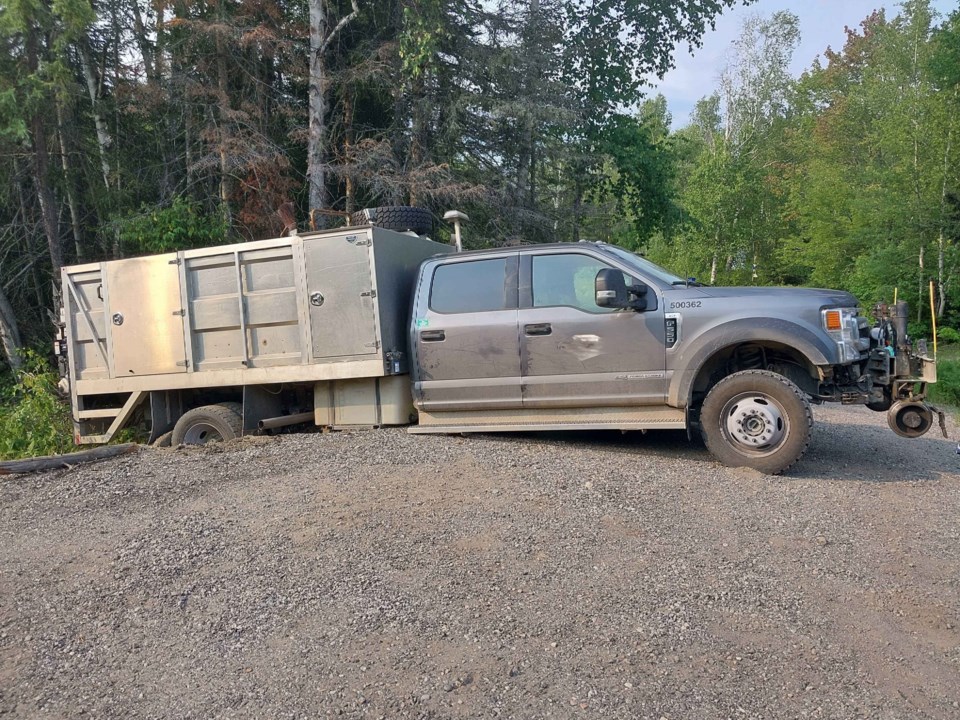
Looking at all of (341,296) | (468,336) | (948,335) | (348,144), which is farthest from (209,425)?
(948,335)

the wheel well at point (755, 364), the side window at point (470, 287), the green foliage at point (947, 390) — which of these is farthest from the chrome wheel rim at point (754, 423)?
the green foliage at point (947, 390)

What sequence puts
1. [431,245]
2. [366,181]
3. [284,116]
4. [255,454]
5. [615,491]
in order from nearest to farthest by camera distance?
1. [615,491]
2. [255,454]
3. [431,245]
4. [366,181]
5. [284,116]

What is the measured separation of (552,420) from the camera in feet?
22.9

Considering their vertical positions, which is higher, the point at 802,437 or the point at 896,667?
the point at 802,437

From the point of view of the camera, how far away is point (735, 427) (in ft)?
20.3

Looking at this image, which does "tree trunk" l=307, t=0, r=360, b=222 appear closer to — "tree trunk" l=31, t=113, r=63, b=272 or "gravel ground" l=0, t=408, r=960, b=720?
"tree trunk" l=31, t=113, r=63, b=272

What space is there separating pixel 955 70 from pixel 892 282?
6.73 metres

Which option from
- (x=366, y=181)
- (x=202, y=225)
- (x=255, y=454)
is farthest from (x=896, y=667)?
(x=202, y=225)

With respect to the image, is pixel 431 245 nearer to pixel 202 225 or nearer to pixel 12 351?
pixel 202 225

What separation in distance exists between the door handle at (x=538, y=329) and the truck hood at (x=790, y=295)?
1.34 meters

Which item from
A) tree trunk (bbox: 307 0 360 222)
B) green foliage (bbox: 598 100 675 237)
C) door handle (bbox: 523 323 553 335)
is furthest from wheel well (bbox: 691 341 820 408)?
green foliage (bbox: 598 100 675 237)

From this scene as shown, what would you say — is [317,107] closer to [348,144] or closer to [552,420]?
[348,144]

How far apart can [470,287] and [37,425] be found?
26.6ft

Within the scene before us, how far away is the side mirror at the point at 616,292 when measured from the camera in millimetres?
6379
